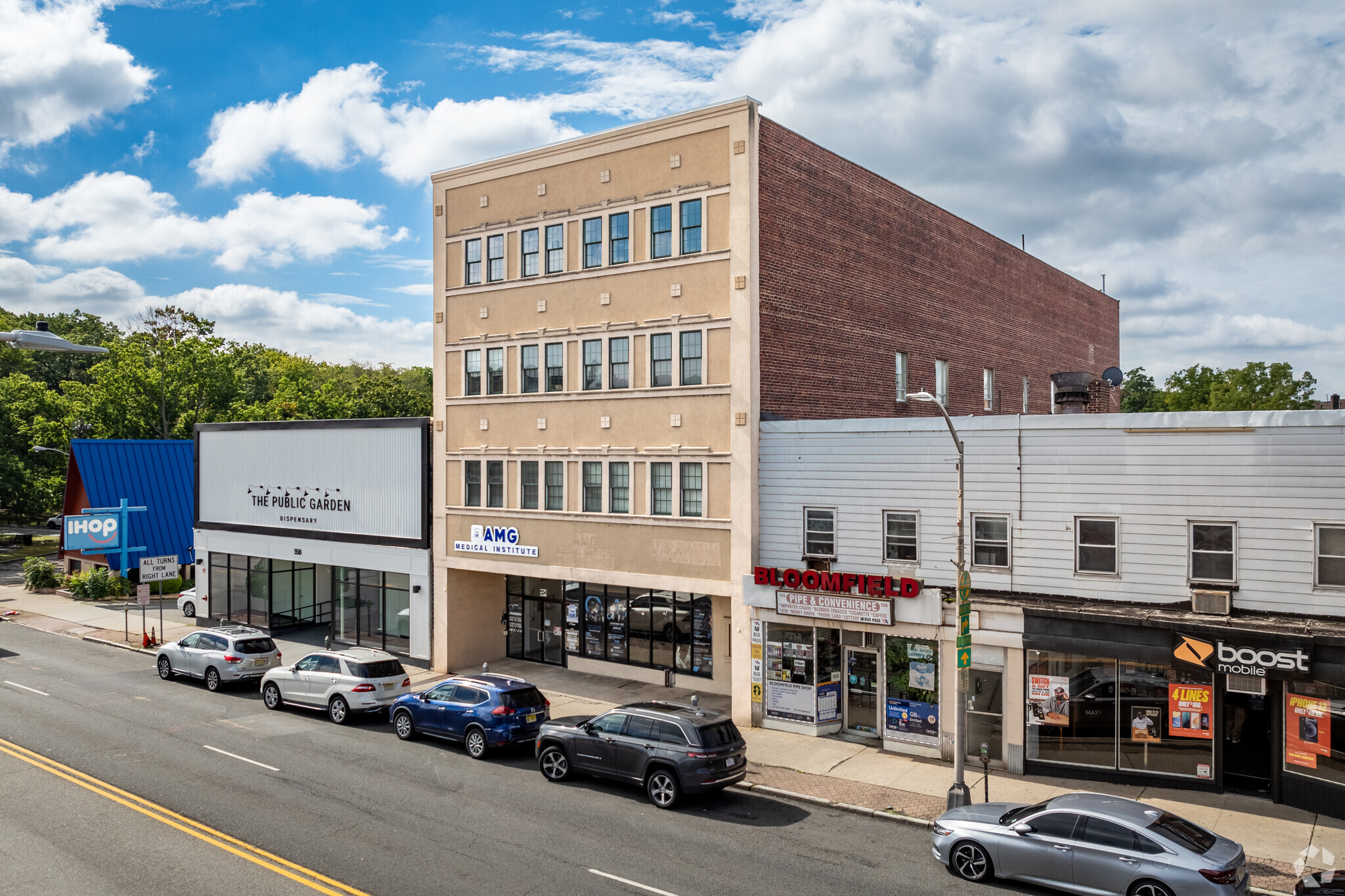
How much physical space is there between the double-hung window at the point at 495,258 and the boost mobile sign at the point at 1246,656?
879 inches

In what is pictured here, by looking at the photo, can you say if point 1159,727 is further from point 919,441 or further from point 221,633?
point 221,633

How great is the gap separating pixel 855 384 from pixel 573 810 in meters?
16.9

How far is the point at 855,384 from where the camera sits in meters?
29.7

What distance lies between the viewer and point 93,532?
46281 millimetres

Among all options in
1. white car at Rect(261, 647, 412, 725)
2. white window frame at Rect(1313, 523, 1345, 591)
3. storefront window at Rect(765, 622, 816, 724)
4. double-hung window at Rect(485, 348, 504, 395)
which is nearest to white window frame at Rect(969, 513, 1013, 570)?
storefront window at Rect(765, 622, 816, 724)

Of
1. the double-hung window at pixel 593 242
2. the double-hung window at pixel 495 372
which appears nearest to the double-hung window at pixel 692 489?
the double-hung window at pixel 593 242

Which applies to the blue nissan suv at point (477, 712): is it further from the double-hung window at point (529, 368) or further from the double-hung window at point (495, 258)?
the double-hung window at point (495, 258)

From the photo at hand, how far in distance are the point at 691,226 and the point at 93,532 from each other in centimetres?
3758

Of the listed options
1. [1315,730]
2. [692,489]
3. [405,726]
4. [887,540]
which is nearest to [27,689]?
[405,726]

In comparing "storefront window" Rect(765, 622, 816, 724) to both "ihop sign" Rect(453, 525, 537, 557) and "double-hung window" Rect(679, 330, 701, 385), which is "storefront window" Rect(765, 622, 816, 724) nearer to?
"double-hung window" Rect(679, 330, 701, 385)

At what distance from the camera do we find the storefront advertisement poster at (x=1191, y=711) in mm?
18703

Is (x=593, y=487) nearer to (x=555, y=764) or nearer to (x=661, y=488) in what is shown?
(x=661, y=488)

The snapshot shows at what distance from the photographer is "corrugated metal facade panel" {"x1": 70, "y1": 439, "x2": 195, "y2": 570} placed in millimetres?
48750

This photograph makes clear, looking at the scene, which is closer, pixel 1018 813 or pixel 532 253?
pixel 1018 813
